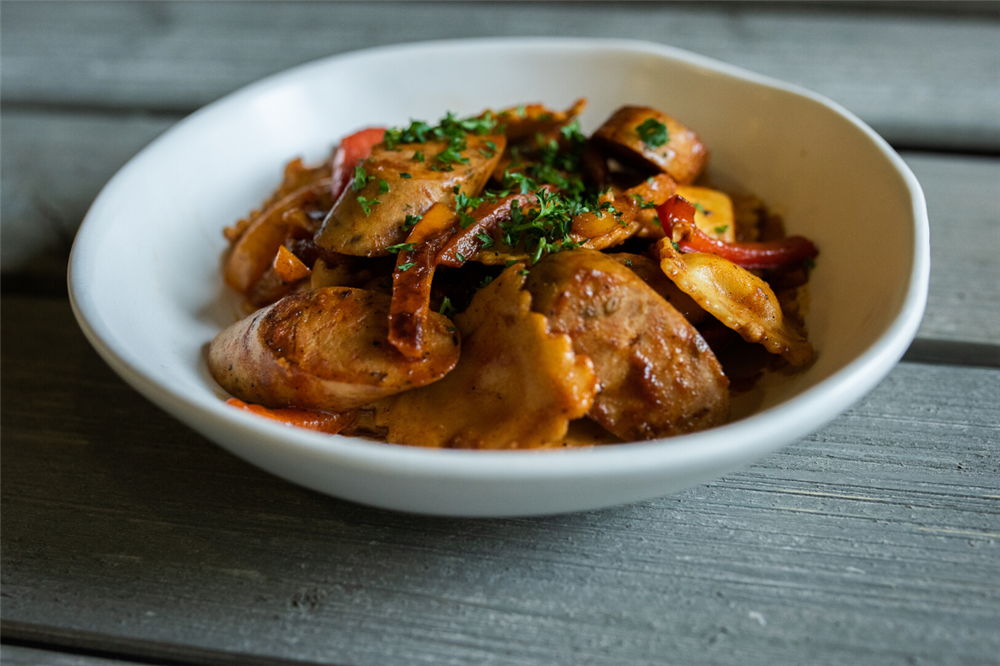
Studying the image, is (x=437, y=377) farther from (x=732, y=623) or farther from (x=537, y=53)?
(x=537, y=53)

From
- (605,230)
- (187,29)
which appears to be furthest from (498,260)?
(187,29)

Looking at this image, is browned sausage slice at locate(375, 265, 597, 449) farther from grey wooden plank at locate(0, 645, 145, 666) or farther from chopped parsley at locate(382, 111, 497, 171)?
grey wooden plank at locate(0, 645, 145, 666)

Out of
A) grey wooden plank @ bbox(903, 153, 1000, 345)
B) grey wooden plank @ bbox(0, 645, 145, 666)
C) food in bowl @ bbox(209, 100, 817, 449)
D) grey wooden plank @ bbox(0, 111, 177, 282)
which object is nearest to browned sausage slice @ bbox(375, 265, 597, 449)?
food in bowl @ bbox(209, 100, 817, 449)

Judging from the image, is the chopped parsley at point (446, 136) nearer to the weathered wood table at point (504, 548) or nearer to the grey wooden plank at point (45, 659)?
the weathered wood table at point (504, 548)

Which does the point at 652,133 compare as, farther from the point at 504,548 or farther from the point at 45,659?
the point at 45,659

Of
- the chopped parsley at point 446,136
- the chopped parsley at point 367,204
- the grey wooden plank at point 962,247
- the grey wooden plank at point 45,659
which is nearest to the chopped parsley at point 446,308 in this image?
the chopped parsley at point 367,204
